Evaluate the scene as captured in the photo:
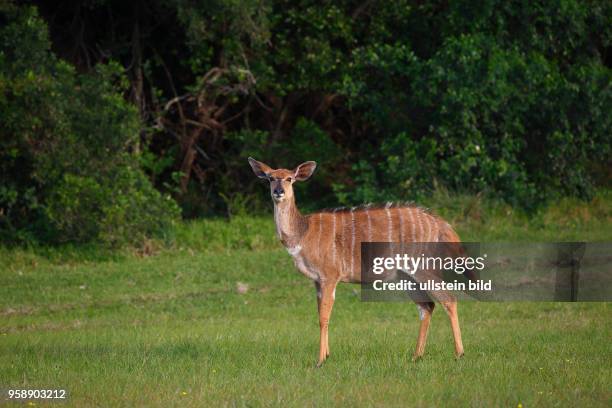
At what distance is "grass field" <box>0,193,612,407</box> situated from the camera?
259 inches

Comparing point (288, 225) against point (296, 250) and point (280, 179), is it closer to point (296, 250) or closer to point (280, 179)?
point (296, 250)

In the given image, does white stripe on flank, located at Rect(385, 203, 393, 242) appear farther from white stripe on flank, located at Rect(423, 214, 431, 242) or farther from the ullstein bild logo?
white stripe on flank, located at Rect(423, 214, 431, 242)

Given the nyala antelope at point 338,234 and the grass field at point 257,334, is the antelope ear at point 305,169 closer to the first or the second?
the nyala antelope at point 338,234

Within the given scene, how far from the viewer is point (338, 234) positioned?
858 centimetres

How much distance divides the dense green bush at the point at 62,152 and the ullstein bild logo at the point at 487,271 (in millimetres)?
4020

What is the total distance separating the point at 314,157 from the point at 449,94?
2849 mm

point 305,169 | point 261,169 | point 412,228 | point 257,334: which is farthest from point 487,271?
point 261,169

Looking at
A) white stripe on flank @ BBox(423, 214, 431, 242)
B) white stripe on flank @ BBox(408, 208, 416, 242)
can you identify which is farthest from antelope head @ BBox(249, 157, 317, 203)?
white stripe on flank @ BBox(423, 214, 431, 242)

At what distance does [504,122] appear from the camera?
54.7ft

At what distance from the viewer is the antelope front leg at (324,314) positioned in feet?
25.9

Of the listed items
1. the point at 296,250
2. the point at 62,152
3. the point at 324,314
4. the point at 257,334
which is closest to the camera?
A: the point at 324,314

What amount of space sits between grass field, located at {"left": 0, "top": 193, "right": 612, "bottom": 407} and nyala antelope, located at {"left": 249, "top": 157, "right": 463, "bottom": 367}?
442 mm

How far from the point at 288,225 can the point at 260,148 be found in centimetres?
924

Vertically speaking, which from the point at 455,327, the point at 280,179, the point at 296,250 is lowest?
the point at 455,327
